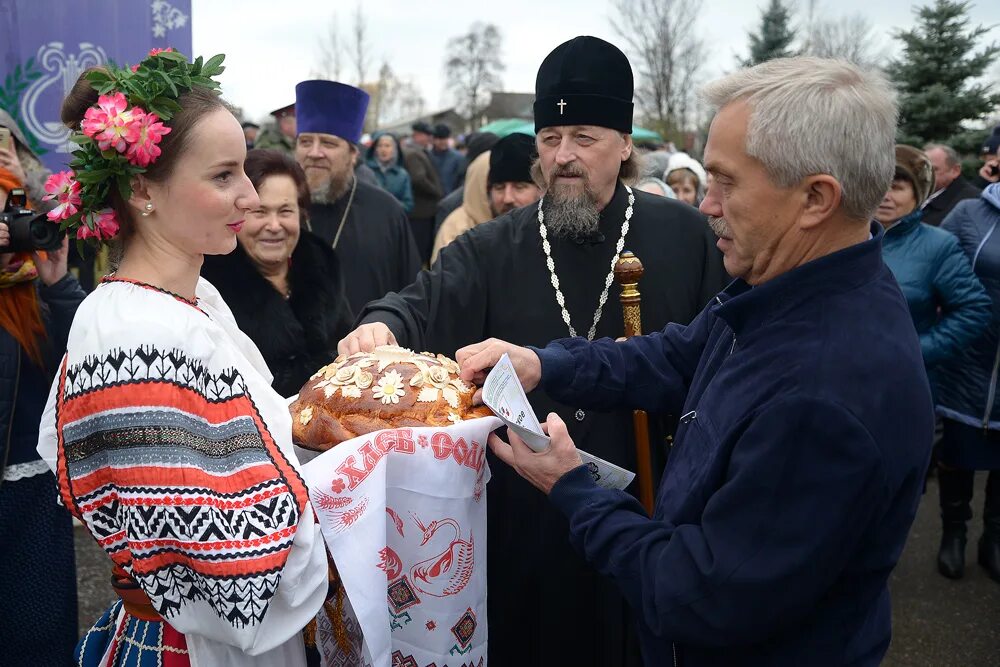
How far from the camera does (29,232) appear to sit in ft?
9.49

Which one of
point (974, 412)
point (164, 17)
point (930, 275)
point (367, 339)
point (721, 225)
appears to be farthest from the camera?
point (974, 412)

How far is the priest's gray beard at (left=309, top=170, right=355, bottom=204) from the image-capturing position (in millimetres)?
5707

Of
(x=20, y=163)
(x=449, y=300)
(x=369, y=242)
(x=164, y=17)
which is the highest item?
(x=164, y=17)

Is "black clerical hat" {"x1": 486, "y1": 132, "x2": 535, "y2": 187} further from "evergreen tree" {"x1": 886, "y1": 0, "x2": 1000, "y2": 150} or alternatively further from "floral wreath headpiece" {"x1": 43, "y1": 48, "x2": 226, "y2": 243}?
"evergreen tree" {"x1": 886, "y1": 0, "x2": 1000, "y2": 150}

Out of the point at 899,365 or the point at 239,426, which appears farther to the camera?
the point at 239,426

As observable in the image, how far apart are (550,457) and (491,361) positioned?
43 centimetres

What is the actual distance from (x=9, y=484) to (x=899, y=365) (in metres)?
3.21

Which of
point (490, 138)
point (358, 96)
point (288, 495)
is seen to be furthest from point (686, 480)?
point (490, 138)

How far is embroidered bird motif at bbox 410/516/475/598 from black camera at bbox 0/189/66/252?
1.76m

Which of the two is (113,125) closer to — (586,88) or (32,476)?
(586,88)

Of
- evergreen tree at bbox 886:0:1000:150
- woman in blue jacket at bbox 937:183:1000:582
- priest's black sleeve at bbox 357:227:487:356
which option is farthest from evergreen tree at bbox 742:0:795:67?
priest's black sleeve at bbox 357:227:487:356

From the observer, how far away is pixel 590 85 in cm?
326

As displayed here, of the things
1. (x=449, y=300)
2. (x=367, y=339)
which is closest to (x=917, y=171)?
(x=449, y=300)

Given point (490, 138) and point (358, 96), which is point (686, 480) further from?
point (490, 138)
